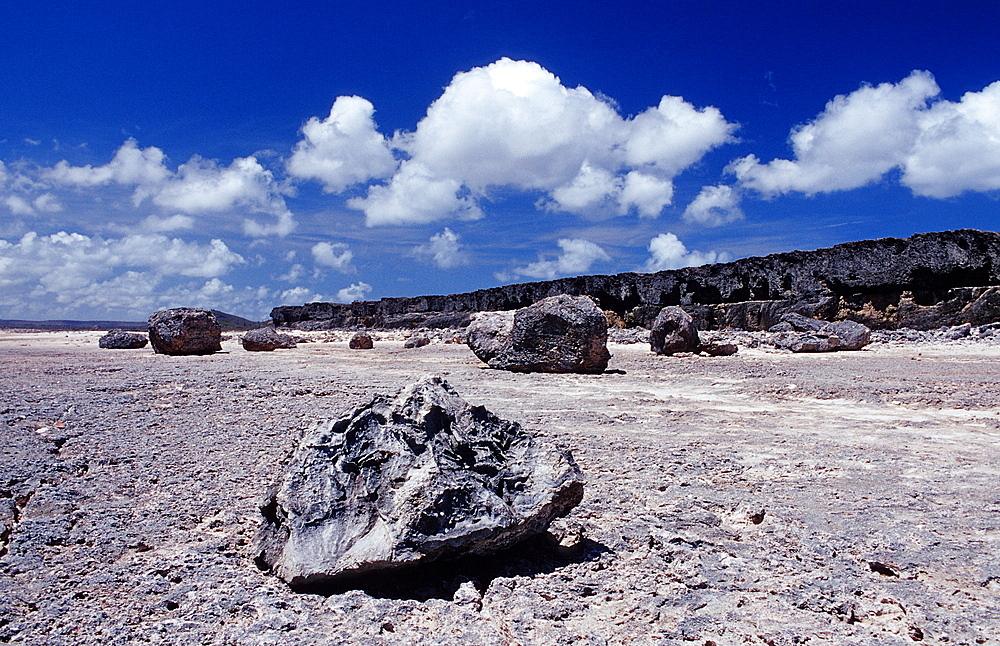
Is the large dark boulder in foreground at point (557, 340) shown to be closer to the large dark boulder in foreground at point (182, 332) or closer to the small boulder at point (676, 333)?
the small boulder at point (676, 333)

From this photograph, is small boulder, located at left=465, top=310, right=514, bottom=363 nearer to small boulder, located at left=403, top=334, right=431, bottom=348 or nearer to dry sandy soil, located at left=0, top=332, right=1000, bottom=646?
dry sandy soil, located at left=0, top=332, right=1000, bottom=646

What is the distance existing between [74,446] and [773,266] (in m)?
23.4

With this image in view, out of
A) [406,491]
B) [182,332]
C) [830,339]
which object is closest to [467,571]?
[406,491]

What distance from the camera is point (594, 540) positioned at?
2.69 meters

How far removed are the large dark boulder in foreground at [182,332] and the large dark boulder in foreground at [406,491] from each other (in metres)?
14.2

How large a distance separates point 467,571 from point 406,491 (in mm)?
402

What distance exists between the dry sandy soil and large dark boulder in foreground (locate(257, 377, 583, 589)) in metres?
0.13

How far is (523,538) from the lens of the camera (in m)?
2.48

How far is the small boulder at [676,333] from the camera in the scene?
45.2 feet

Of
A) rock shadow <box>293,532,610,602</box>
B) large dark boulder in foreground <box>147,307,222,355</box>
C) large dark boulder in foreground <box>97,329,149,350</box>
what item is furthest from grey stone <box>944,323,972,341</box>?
large dark boulder in foreground <box>97,329,149,350</box>

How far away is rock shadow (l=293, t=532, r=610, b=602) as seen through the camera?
2.19m

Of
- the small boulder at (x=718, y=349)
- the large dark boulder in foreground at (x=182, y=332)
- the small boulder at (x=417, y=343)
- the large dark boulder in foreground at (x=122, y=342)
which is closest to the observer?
the small boulder at (x=718, y=349)

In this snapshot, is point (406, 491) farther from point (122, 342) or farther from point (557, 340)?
point (122, 342)

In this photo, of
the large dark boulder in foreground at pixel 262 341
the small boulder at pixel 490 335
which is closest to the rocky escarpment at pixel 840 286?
the small boulder at pixel 490 335
